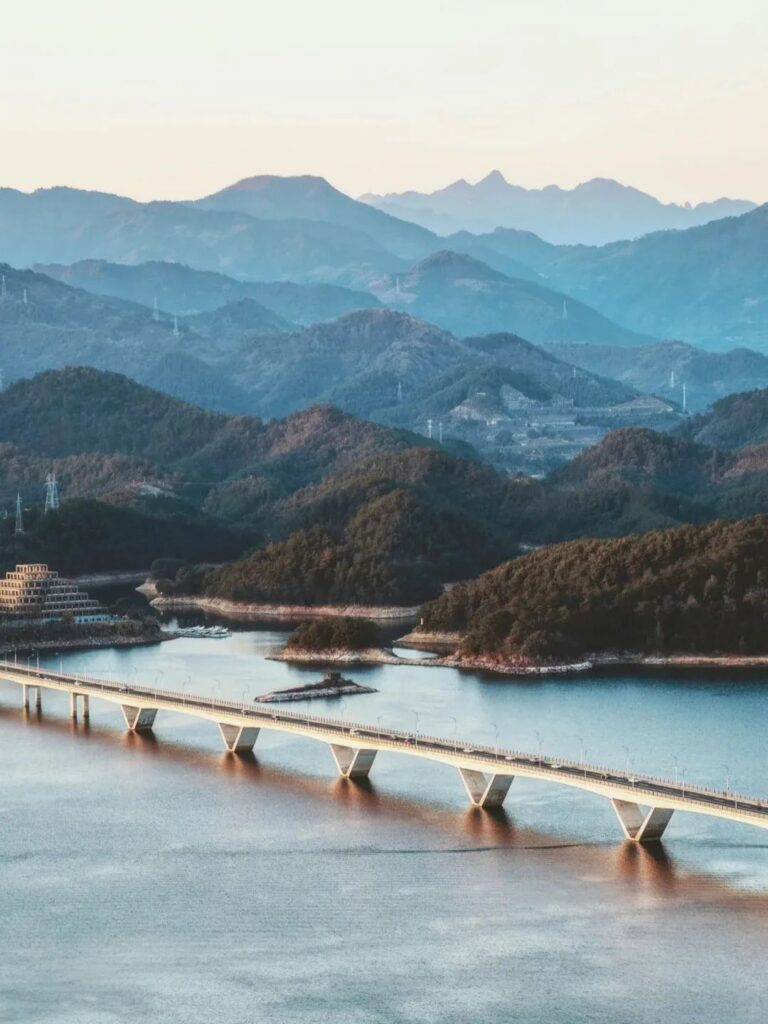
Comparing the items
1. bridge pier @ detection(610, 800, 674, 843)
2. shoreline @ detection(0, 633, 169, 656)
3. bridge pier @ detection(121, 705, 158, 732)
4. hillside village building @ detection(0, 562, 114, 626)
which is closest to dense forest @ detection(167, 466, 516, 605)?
hillside village building @ detection(0, 562, 114, 626)

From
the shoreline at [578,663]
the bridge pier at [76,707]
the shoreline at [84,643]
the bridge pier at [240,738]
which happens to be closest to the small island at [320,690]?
the bridge pier at [76,707]

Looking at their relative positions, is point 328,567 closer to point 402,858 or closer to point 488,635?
point 488,635

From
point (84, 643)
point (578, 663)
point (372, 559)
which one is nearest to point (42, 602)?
point (84, 643)

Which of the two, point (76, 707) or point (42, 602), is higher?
point (42, 602)

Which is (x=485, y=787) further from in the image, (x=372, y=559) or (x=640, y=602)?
(x=372, y=559)

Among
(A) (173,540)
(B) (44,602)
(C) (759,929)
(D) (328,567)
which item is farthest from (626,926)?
(A) (173,540)

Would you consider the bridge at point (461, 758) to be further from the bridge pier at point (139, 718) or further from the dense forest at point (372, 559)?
the dense forest at point (372, 559)
